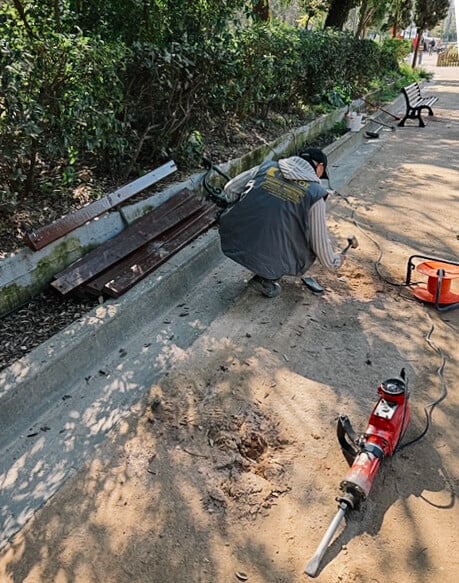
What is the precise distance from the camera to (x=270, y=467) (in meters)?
2.76

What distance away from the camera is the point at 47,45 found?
12.7 ft

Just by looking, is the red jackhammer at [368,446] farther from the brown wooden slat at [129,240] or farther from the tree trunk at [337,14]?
the tree trunk at [337,14]

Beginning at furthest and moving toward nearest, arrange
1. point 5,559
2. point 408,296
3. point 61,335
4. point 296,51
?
point 296,51, point 408,296, point 61,335, point 5,559

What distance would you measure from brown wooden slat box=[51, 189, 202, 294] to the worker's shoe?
Answer: 1045mm

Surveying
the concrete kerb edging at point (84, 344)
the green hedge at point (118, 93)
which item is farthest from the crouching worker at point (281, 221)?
the green hedge at point (118, 93)

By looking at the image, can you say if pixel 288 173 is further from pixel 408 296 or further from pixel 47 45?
pixel 47 45

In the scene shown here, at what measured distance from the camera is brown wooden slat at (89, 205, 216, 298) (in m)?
4.00

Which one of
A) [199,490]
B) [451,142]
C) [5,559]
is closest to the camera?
[5,559]

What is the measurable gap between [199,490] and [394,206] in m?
5.00

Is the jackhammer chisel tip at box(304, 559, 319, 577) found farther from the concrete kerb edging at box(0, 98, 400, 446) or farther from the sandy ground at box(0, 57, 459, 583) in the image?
the concrete kerb edging at box(0, 98, 400, 446)

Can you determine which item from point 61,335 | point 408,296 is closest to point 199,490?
point 61,335

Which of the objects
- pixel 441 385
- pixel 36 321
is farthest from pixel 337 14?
pixel 36 321

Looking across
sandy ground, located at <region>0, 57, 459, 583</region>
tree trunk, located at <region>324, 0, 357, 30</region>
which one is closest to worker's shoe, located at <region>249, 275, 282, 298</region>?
sandy ground, located at <region>0, 57, 459, 583</region>

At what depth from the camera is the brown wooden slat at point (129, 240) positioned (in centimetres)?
396
